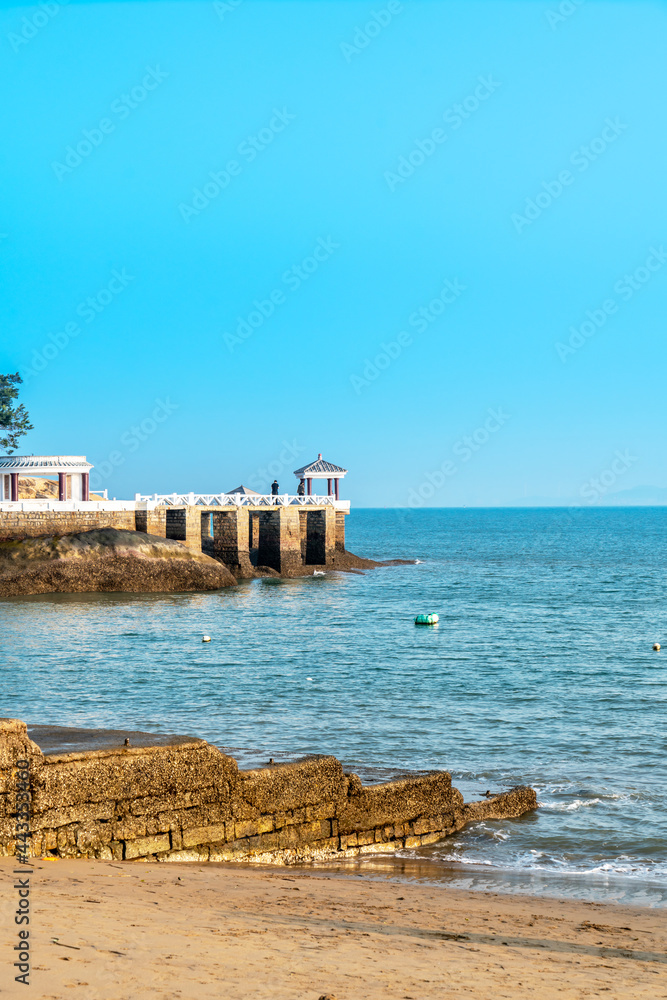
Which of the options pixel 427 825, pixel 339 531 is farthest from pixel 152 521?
pixel 427 825

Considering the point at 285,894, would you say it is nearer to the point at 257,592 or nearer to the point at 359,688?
the point at 359,688

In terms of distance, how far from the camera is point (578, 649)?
33.4 m

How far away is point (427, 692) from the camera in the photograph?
2494cm

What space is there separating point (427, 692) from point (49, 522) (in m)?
29.8

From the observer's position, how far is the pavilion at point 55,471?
5472 cm

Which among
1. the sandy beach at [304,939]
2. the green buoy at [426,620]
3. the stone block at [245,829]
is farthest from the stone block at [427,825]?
the green buoy at [426,620]

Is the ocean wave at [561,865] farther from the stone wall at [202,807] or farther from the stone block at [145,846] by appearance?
the stone block at [145,846]

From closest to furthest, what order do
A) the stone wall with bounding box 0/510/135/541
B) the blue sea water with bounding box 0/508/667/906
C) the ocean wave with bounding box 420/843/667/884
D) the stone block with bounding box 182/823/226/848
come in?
the stone block with bounding box 182/823/226/848
the ocean wave with bounding box 420/843/667/884
the blue sea water with bounding box 0/508/667/906
the stone wall with bounding box 0/510/135/541

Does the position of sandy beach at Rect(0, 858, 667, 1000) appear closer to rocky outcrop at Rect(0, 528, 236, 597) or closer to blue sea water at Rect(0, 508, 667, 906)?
blue sea water at Rect(0, 508, 667, 906)

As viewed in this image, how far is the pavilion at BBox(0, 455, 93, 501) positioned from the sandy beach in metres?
46.5

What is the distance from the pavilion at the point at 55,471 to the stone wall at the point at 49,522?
544 cm

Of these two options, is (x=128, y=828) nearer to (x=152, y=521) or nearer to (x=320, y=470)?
(x=152, y=521)

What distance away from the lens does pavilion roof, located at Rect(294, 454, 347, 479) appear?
66.4 metres

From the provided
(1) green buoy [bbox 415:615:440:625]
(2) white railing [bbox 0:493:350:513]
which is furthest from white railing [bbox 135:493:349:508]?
(1) green buoy [bbox 415:615:440:625]
